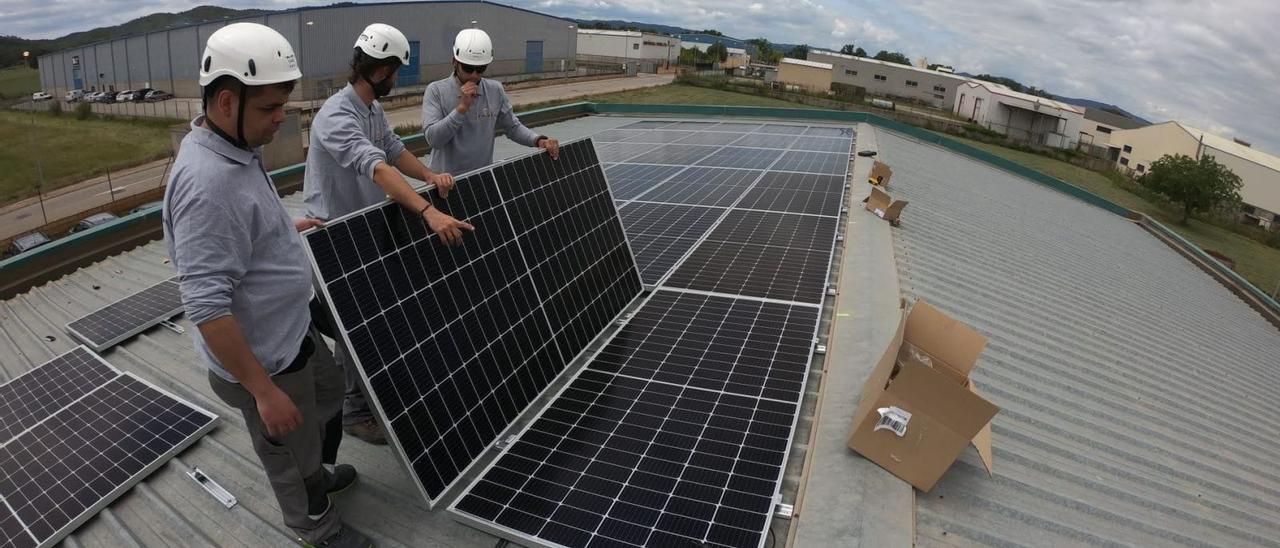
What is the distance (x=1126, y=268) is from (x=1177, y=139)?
224 ft

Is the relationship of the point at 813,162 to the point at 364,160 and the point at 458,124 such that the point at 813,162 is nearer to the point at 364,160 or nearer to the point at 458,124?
the point at 458,124

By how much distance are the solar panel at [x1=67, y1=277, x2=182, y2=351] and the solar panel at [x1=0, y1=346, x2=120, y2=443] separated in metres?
0.37

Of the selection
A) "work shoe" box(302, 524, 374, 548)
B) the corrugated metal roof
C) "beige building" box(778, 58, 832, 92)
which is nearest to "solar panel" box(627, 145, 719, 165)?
the corrugated metal roof

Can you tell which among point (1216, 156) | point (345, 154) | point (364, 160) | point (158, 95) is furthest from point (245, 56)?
point (1216, 156)

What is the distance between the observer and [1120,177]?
5916 centimetres

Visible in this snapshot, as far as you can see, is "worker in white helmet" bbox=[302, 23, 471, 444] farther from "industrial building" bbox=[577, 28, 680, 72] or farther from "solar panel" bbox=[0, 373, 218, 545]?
"industrial building" bbox=[577, 28, 680, 72]

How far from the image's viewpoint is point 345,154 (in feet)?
15.5

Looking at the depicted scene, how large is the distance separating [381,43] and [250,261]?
2.17m

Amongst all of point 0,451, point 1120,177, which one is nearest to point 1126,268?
point 0,451

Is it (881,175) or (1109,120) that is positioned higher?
(1109,120)

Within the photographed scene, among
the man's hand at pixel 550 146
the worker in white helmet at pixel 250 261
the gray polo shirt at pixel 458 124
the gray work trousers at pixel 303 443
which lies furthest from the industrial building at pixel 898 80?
the worker in white helmet at pixel 250 261

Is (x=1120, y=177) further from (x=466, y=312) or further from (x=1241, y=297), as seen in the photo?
(x=466, y=312)

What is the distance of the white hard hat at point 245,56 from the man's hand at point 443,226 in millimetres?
1385

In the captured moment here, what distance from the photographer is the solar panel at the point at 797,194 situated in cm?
1259
